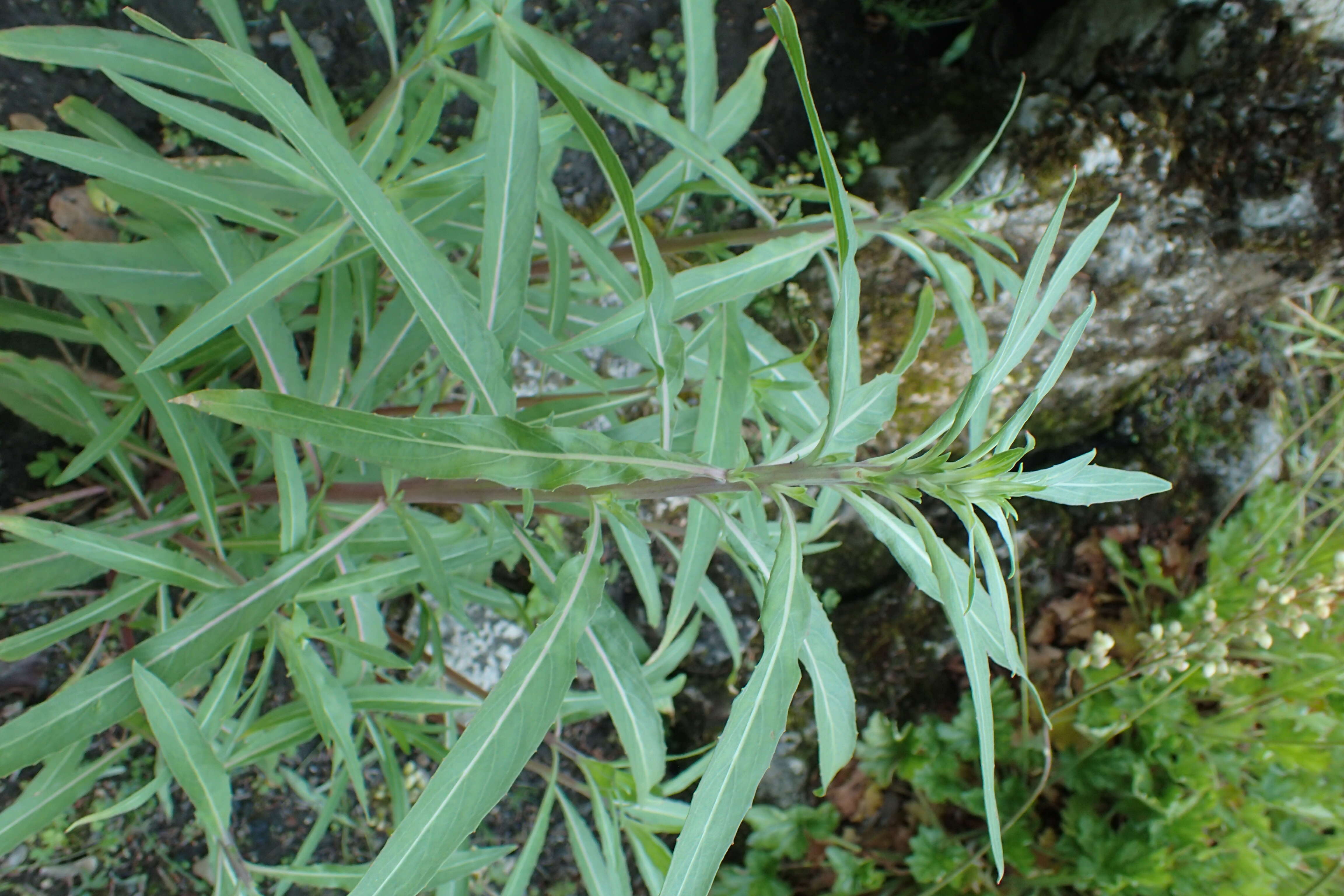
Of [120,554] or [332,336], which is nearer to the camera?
[120,554]

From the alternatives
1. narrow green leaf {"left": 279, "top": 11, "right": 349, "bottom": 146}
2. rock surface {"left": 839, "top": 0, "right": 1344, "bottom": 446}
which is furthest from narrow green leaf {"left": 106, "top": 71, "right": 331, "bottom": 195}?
rock surface {"left": 839, "top": 0, "right": 1344, "bottom": 446}

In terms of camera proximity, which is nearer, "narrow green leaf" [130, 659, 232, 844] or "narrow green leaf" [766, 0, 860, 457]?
"narrow green leaf" [766, 0, 860, 457]

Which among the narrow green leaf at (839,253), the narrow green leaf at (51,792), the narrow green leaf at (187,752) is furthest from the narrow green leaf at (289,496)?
the narrow green leaf at (839,253)

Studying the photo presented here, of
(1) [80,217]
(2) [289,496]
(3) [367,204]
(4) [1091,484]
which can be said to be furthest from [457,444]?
(1) [80,217]

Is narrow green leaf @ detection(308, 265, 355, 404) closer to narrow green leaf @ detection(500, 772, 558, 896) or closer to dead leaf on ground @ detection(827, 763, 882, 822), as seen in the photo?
narrow green leaf @ detection(500, 772, 558, 896)

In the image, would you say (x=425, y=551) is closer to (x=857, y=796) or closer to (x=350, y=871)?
(x=350, y=871)

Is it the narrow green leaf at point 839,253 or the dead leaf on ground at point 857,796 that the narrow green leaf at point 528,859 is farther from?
the dead leaf on ground at point 857,796

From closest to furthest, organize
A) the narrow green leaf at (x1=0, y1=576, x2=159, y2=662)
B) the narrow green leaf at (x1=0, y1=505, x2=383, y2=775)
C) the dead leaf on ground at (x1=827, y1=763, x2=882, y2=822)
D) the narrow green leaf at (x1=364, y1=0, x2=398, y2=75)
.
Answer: the narrow green leaf at (x1=0, y1=505, x2=383, y2=775), the narrow green leaf at (x1=0, y1=576, x2=159, y2=662), the narrow green leaf at (x1=364, y1=0, x2=398, y2=75), the dead leaf on ground at (x1=827, y1=763, x2=882, y2=822)
